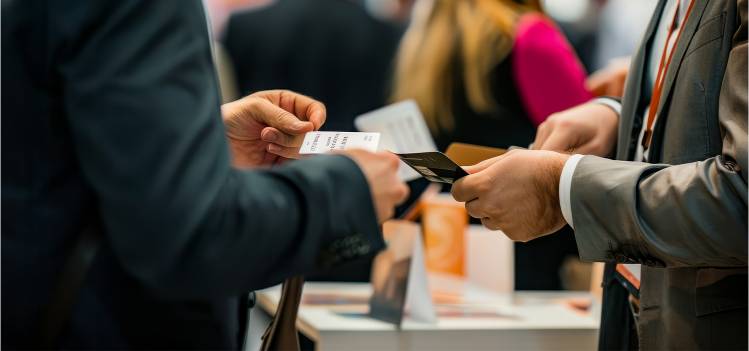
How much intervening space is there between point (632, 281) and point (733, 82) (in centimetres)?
49

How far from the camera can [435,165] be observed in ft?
4.60

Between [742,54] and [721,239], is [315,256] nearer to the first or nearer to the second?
[721,239]

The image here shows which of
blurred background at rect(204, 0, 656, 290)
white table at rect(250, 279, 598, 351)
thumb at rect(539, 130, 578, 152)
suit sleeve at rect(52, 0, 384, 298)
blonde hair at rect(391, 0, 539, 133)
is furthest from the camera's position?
blonde hair at rect(391, 0, 539, 133)

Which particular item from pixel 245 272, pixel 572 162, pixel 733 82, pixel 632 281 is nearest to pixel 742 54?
pixel 733 82

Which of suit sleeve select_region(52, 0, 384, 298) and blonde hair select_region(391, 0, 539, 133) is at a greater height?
suit sleeve select_region(52, 0, 384, 298)

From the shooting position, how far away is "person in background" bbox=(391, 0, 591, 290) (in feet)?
11.1

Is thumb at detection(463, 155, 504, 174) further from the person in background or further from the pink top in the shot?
the person in background

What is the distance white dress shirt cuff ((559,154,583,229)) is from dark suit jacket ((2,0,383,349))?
504 millimetres

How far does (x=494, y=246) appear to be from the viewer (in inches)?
116

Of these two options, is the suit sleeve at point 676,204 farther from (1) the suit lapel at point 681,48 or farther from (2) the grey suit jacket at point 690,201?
(1) the suit lapel at point 681,48

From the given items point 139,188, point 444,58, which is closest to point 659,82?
point 139,188

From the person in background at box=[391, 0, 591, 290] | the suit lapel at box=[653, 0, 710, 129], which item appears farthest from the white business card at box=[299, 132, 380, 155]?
the person in background at box=[391, 0, 591, 290]

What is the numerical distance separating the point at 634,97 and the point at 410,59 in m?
1.80

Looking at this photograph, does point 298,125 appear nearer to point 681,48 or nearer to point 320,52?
point 681,48
